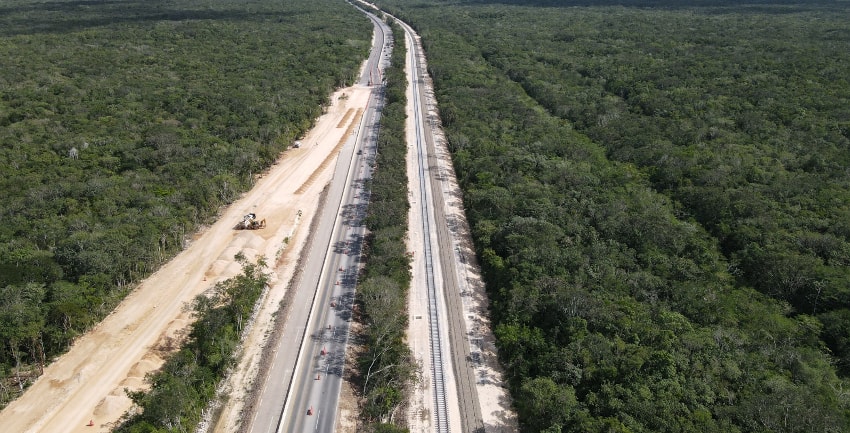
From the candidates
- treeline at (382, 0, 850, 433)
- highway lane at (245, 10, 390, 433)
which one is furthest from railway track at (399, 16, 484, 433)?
highway lane at (245, 10, 390, 433)

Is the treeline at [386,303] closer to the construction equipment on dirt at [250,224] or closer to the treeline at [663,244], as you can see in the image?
the treeline at [663,244]

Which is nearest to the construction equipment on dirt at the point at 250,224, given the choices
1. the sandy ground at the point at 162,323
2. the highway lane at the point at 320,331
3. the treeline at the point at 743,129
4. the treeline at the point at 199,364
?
the sandy ground at the point at 162,323

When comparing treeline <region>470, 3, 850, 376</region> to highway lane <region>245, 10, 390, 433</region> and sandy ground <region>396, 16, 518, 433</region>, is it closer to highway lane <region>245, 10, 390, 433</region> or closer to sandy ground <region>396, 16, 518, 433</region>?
sandy ground <region>396, 16, 518, 433</region>

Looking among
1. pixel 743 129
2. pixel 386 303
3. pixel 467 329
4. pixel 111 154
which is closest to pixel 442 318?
pixel 467 329

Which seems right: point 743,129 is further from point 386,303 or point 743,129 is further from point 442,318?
point 386,303

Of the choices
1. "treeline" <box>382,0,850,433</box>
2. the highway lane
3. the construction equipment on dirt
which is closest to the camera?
"treeline" <box>382,0,850,433</box>

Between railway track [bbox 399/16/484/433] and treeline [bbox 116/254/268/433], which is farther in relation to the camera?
railway track [bbox 399/16/484/433]
